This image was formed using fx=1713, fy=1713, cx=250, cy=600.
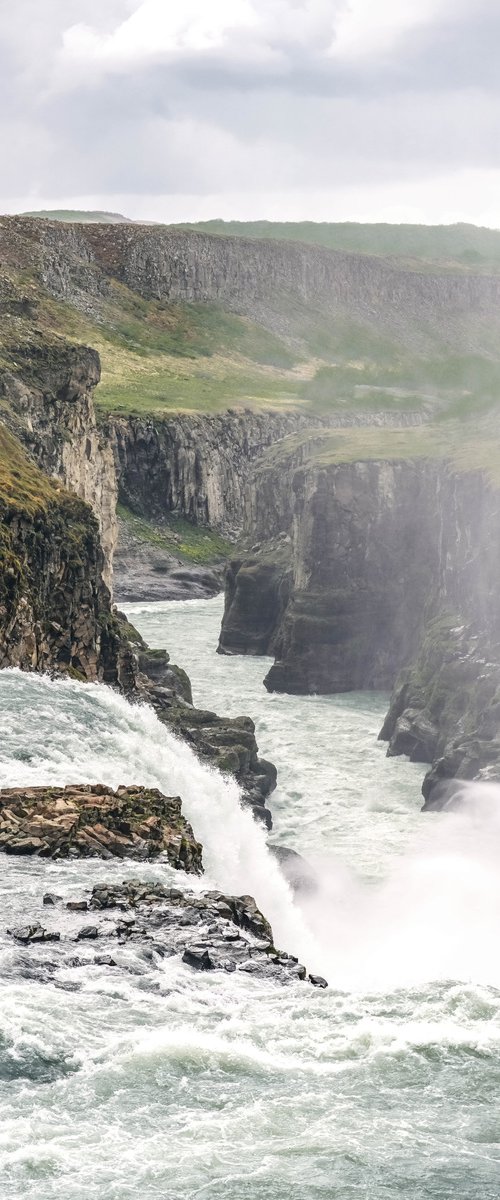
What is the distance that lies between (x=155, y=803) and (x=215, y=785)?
1462 centimetres

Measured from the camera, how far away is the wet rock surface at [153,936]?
1465 inches

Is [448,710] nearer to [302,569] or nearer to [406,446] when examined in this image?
[302,569]

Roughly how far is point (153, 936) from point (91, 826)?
9155 millimetres

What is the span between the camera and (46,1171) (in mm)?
27891

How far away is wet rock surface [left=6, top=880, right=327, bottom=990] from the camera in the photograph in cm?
3722

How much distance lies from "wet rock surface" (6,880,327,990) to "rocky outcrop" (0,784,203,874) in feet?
14.1

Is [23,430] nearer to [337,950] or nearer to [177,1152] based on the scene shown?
[337,950]

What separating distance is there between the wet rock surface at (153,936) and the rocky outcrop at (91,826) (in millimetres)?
4284

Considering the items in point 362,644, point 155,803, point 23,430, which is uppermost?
point 23,430

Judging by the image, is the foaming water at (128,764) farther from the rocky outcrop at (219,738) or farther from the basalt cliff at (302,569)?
the rocky outcrop at (219,738)

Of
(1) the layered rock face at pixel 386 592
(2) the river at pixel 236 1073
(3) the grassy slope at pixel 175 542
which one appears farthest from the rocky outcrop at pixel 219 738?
(3) the grassy slope at pixel 175 542

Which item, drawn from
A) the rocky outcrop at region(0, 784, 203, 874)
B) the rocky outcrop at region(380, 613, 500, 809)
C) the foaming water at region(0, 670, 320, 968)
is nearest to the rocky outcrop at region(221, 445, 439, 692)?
the rocky outcrop at region(380, 613, 500, 809)

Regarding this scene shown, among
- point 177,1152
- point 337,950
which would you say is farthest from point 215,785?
point 177,1152

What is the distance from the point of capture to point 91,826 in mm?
47656
